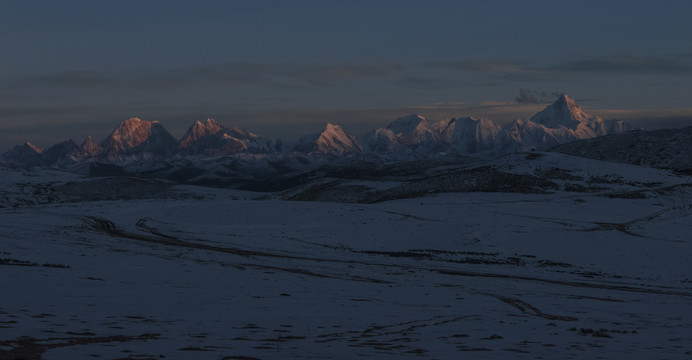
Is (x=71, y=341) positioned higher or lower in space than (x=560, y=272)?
higher

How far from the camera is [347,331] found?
21953mm

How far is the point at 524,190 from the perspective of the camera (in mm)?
127188

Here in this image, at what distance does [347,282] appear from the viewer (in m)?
38.6

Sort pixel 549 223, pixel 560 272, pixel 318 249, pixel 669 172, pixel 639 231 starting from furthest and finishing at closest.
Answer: pixel 669 172 → pixel 549 223 → pixel 639 231 → pixel 318 249 → pixel 560 272

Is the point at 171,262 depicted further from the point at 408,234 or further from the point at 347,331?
the point at 408,234

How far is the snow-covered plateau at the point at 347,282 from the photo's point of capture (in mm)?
19125

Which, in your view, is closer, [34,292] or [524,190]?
[34,292]

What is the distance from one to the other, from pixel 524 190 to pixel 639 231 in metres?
48.5

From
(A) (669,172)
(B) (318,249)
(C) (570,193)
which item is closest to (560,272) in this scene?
(B) (318,249)

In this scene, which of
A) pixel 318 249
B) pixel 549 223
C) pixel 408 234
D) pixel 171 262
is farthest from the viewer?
pixel 549 223

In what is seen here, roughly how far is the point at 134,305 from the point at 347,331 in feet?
27.3

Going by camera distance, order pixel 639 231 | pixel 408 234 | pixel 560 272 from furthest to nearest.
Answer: pixel 639 231, pixel 408 234, pixel 560 272

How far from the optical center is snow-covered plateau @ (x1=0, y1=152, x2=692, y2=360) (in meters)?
19.1

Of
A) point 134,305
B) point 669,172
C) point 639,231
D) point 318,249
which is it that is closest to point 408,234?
point 318,249
